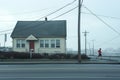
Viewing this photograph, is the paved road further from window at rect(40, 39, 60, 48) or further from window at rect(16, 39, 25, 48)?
window at rect(16, 39, 25, 48)

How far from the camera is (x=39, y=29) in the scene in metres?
50.2

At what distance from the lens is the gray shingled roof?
48.5 m

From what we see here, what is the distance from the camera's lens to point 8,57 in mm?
39719

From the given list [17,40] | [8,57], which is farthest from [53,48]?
[8,57]

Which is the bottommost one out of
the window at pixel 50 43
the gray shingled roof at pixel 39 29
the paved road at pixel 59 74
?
the paved road at pixel 59 74

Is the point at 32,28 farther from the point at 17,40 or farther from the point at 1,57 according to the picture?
the point at 1,57

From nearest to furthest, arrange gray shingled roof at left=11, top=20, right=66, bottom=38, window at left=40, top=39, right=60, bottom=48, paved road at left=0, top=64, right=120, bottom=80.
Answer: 1. paved road at left=0, top=64, right=120, bottom=80
2. window at left=40, top=39, right=60, bottom=48
3. gray shingled roof at left=11, top=20, right=66, bottom=38

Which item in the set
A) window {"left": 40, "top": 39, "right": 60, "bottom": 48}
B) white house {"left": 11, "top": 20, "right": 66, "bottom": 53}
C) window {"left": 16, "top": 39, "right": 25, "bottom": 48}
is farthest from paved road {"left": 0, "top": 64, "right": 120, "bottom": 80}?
window {"left": 16, "top": 39, "right": 25, "bottom": 48}

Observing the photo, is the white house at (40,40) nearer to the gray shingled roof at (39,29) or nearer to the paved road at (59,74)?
the gray shingled roof at (39,29)

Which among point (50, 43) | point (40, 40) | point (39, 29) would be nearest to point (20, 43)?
point (40, 40)

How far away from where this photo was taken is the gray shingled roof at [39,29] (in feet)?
159

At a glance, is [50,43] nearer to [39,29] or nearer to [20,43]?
[39,29]

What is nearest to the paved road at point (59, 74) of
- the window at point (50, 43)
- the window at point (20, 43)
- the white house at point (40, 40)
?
the white house at point (40, 40)

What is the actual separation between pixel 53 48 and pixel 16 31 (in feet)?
21.1
